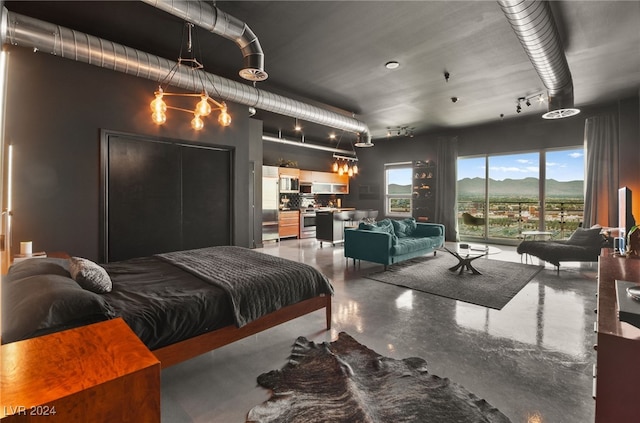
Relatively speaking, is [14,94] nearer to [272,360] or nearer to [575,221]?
[272,360]

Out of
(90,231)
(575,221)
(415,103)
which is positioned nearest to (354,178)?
(415,103)

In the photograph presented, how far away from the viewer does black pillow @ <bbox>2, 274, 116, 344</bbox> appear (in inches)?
64.2

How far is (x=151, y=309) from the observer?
2070 millimetres

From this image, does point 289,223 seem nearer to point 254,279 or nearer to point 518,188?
point 518,188

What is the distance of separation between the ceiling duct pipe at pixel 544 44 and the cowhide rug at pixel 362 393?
2973mm

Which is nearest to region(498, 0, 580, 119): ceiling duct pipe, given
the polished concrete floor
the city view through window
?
the polished concrete floor

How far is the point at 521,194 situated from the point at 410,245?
170 inches

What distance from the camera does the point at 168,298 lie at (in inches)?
87.3

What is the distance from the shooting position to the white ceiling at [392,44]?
313cm

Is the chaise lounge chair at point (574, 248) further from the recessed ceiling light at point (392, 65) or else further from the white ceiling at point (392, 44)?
the recessed ceiling light at point (392, 65)

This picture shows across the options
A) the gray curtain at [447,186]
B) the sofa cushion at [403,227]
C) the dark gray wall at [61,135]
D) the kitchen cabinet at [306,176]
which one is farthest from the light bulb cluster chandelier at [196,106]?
the gray curtain at [447,186]

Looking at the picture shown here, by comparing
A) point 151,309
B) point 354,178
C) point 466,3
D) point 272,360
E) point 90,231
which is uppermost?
point 466,3

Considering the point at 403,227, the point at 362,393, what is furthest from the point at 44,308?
the point at 403,227

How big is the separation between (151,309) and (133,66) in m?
3.01
